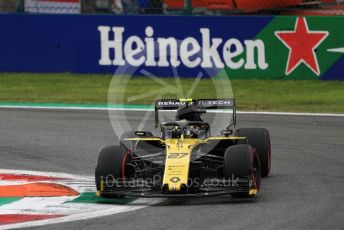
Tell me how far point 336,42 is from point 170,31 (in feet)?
10.4

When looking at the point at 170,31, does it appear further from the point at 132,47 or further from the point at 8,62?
the point at 8,62

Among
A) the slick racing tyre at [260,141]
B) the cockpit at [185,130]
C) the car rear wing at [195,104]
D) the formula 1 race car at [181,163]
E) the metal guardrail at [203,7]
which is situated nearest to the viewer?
the formula 1 race car at [181,163]

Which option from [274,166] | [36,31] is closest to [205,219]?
[274,166]

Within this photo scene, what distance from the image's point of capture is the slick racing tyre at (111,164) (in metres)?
10.0

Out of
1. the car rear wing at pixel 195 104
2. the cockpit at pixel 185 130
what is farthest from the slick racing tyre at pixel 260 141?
the cockpit at pixel 185 130

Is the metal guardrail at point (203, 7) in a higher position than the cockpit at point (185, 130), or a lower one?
higher

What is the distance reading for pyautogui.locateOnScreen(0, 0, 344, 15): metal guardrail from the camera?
20.6 meters

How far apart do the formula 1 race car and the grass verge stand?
700 centimetres

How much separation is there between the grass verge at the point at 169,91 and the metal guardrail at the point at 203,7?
4.75ft

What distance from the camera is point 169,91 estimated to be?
20.0m

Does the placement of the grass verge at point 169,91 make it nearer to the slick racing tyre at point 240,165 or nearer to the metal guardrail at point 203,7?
the metal guardrail at point 203,7

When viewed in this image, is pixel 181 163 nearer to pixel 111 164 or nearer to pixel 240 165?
pixel 240 165

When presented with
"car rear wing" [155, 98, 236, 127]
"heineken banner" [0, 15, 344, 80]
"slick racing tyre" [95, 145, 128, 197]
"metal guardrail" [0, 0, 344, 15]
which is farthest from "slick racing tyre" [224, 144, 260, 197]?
"metal guardrail" [0, 0, 344, 15]

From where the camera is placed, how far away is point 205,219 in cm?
902
